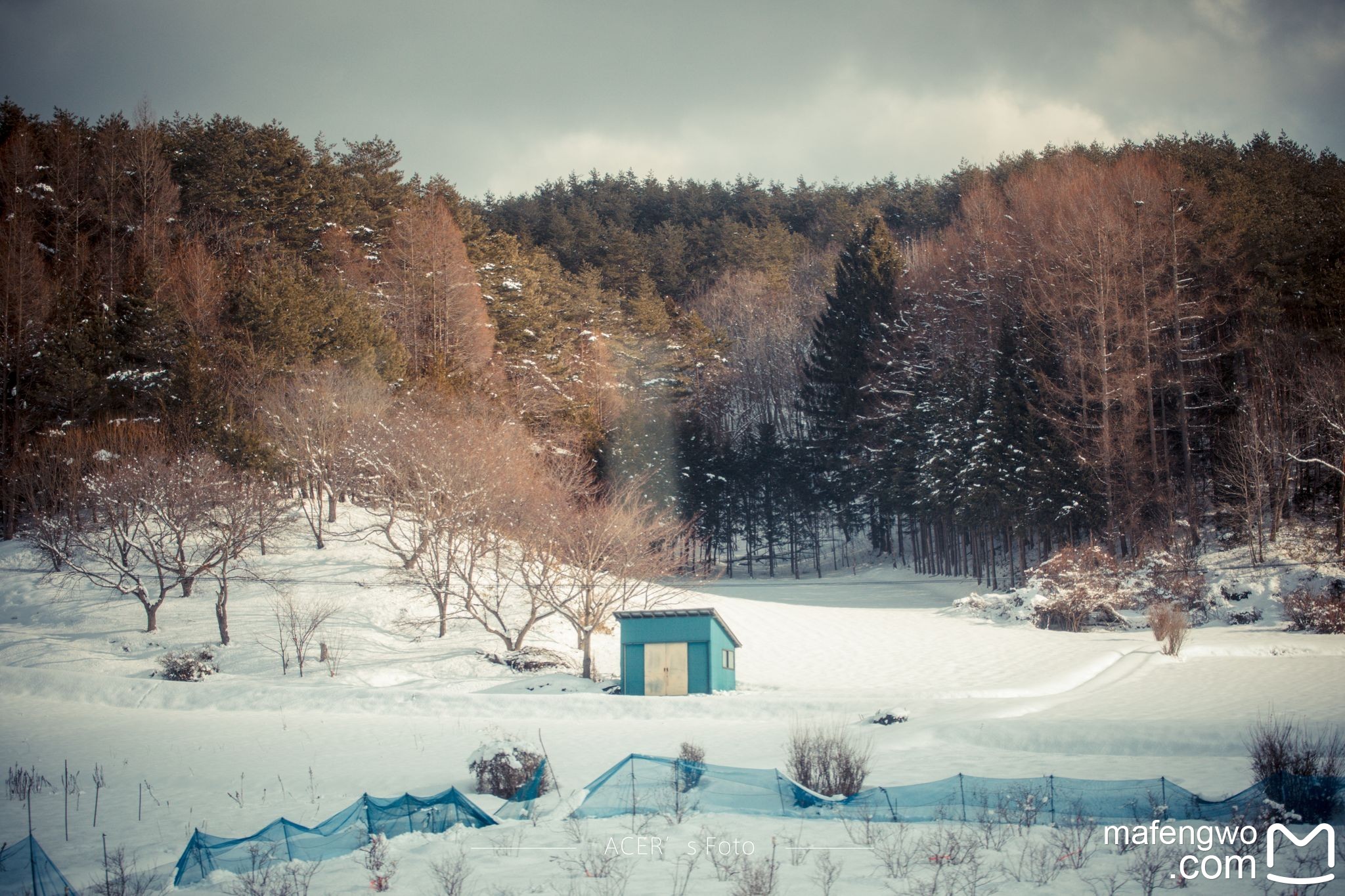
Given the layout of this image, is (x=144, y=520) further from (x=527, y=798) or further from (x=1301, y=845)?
(x=1301, y=845)

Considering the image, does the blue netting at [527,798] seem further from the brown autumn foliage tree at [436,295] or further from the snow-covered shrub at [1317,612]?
the brown autumn foliage tree at [436,295]

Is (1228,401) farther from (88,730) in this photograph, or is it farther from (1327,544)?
(88,730)

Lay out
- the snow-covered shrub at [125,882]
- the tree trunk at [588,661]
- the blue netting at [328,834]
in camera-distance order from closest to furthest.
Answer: the snow-covered shrub at [125,882], the blue netting at [328,834], the tree trunk at [588,661]

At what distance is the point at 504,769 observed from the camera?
1203 centimetres

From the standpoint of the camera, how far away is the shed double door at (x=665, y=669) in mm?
23172

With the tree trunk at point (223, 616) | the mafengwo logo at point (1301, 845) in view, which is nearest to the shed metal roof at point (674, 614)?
the tree trunk at point (223, 616)

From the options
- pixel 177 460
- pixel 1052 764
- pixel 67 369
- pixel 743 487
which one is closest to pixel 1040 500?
pixel 743 487

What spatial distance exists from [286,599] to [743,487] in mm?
32564

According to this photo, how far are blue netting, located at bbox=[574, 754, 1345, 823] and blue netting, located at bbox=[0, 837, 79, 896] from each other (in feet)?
16.2

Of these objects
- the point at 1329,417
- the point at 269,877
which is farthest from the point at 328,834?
the point at 1329,417

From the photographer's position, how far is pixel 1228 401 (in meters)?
38.5

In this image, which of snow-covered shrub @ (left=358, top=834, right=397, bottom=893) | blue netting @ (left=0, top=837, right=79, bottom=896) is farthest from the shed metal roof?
blue netting @ (left=0, top=837, right=79, bottom=896)

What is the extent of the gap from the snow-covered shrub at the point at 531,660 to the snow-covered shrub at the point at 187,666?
788 centimetres

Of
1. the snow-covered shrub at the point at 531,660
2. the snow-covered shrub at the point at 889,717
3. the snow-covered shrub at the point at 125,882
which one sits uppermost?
the snow-covered shrub at the point at 125,882
